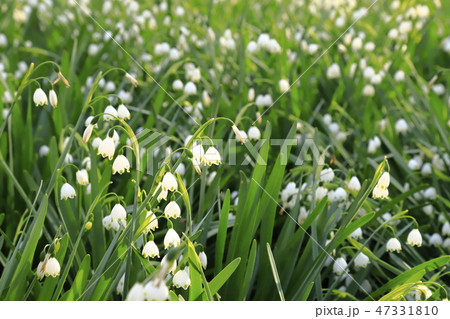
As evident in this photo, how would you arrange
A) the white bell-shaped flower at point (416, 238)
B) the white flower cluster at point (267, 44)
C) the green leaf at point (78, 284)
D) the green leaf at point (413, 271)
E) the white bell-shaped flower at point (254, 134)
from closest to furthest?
1. the green leaf at point (78, 284)
2. the green leaf at point (413, 271)
3. the white bell-shaped flower at point (416, 238)
4. the white bell-shaped flower at point (254, 134)
5. the white flower cluster at point (267, 44)

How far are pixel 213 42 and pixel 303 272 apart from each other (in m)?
1.57

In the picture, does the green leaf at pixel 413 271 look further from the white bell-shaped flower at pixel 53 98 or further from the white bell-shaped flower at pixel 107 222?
the white bell-shaped flower at pixel 53 98

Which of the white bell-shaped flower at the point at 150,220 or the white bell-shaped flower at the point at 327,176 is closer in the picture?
the white bell-shaped flower at the point at 150,220

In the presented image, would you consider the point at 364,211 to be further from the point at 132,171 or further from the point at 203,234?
the point at 132,171

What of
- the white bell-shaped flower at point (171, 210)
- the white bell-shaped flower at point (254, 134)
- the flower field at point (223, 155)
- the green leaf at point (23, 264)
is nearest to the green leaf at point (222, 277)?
the flower field at point (223, 155)

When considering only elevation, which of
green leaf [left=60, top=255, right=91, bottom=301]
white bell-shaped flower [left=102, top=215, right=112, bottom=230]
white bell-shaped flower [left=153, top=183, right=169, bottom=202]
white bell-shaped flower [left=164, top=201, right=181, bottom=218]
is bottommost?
green leaf [left=60, top=255, right=91, bottom=301]

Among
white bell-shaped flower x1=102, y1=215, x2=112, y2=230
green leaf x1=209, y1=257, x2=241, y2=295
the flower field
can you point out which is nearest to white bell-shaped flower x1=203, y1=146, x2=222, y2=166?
the flower field

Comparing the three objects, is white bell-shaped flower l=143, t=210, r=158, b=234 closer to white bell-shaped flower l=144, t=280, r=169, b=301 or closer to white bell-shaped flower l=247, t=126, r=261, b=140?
white bell-shaped flower l=144, t=280, r=169, b=301

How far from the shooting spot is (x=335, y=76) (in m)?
2.91

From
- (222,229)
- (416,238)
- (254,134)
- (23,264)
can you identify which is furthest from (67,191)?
(416,238)

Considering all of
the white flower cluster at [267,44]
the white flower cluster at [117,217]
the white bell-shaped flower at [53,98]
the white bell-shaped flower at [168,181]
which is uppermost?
the white flower cluster at [267,44]

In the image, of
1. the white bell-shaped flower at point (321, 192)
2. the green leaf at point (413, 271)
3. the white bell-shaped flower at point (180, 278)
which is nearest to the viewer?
the white bell-shaped flower at point (180, 278)
